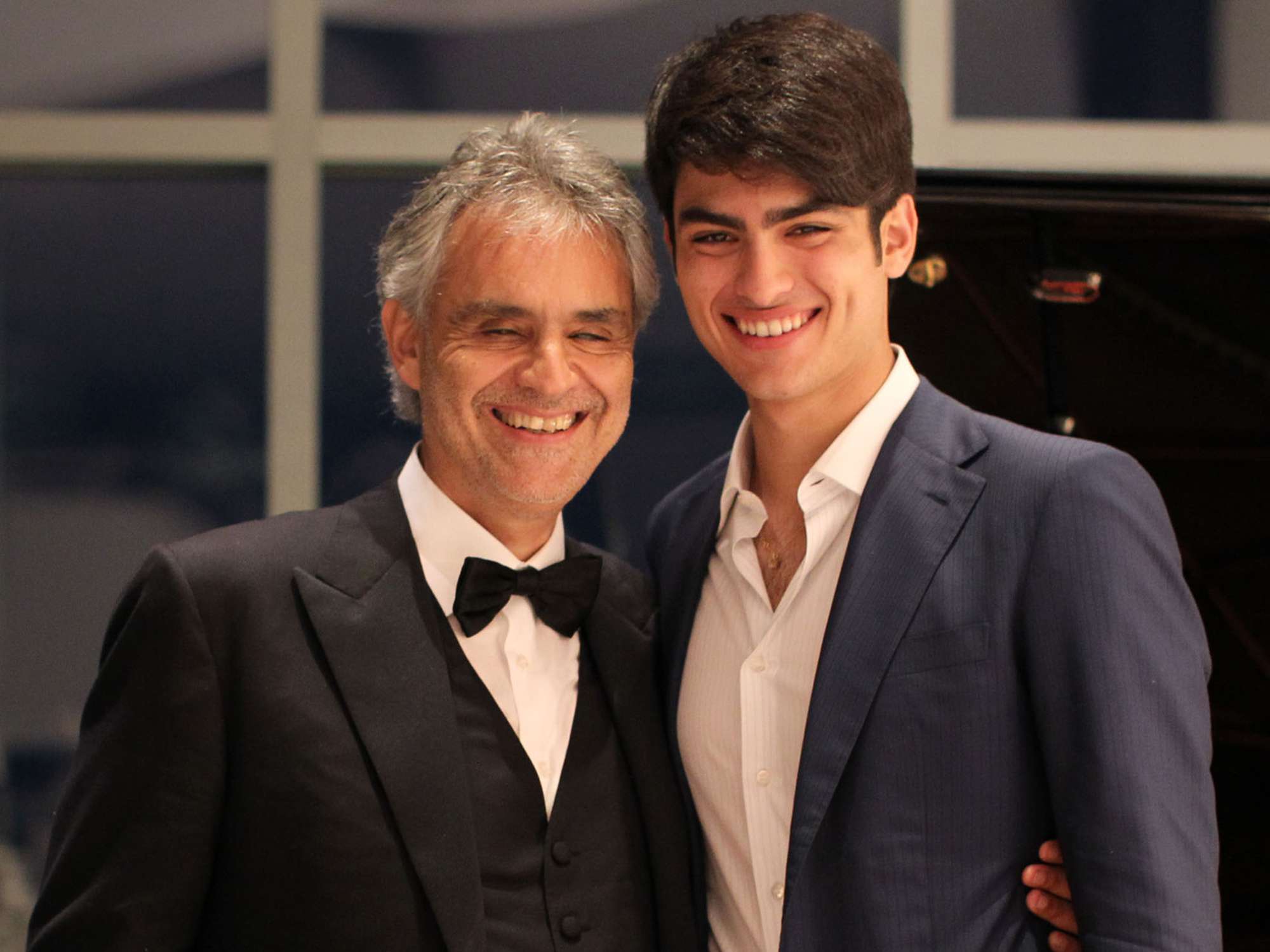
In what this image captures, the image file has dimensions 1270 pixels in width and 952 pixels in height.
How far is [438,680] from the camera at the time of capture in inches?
71.5

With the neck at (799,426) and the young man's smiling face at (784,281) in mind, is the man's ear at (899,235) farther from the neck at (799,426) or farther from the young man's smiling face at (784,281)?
the neck at (799,426)

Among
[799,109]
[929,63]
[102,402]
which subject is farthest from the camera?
[102,402]

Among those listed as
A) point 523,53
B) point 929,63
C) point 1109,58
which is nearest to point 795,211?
point 929,63

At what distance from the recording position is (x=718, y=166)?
72.7 inches

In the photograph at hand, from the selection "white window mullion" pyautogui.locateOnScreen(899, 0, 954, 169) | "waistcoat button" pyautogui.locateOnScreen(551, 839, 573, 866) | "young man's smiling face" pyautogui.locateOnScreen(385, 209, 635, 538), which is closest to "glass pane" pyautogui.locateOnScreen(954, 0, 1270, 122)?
"white window mullion" pyautogui.locateOnScreen(899, 0, 954, 169)

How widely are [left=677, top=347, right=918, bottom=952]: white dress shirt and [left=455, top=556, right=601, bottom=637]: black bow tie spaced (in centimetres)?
20

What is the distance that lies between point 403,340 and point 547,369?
0.29 meters

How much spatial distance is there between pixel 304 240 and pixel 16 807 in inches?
73.7

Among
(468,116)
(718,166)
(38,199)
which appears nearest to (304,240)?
(468,116)

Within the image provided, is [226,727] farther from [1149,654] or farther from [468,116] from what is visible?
[468,116]

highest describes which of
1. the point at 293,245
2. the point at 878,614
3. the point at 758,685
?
the point at 293,245

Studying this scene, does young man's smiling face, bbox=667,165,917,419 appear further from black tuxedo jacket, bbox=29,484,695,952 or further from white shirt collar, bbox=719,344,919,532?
black tuxedo jacket, bbox=29,484,695,952

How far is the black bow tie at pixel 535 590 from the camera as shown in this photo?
1.89 metres

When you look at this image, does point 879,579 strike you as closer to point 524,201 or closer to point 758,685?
point 758,685
